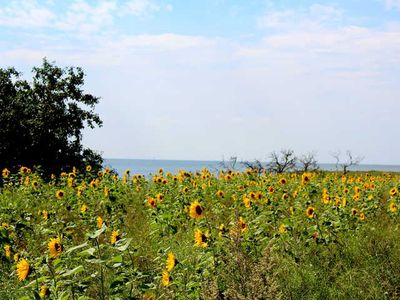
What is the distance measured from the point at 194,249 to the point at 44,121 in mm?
16857

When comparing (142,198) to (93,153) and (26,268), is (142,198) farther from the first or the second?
(93,153)

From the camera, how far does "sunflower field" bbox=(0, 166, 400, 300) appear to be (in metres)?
3.85

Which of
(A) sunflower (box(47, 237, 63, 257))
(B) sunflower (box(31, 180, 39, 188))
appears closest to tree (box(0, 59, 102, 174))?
(B) sunflower (box(31, 180, 39, 188))

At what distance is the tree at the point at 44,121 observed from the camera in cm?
2181

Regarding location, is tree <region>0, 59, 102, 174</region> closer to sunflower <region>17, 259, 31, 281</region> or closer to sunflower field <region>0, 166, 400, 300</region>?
sunflower field <region>0, 166, 400, 300</region>

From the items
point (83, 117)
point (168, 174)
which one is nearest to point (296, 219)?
point (168, 174)

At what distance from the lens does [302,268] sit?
5.95 metres

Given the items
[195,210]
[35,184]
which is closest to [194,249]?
[195,210]

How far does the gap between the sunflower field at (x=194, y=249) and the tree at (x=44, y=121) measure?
1214 cm

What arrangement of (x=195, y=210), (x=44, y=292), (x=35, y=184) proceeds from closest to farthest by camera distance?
(x=44, y=292), (x=195, y=210), (x=35, y=184)

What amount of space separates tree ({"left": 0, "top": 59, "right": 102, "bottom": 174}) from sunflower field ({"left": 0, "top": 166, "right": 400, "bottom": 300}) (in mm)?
12145

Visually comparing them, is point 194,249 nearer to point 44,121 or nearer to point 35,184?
point 35,184

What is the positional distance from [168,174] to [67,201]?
3.02 m

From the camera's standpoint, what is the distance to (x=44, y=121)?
22.3 metres
